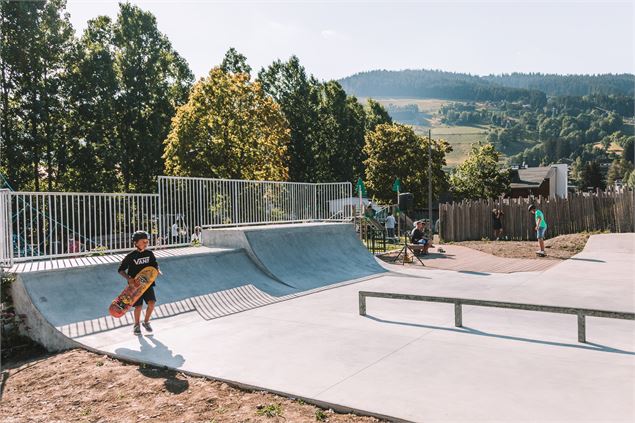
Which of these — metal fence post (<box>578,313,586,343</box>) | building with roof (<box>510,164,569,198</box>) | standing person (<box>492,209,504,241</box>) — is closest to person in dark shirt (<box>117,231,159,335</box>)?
metal fence post (<box>578,313,586,343</box>)

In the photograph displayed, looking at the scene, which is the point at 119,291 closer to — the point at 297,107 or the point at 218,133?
the point at 218,133

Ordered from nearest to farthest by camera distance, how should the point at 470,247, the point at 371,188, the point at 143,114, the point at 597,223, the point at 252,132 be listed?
the point at 470,247
the point at 597,223
the point at 252,132
the point at 143,114
the point at 371,188

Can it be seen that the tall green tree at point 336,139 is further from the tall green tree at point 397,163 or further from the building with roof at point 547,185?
the building with roof at point 547,185

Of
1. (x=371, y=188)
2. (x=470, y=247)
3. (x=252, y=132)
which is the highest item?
(x=252, y=132)

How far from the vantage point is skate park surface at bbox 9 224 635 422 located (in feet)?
16.0

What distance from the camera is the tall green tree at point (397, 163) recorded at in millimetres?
50062

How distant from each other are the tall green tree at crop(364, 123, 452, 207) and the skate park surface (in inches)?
1429

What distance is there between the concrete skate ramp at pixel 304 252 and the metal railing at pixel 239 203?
0.97m

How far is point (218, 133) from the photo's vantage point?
33.3m

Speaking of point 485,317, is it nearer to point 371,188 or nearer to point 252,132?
point 252,132

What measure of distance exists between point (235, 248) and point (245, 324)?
5.04 meters

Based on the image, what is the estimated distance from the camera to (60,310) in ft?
27.1

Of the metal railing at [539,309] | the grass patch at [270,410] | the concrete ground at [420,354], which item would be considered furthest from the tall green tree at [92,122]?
the grass patch at [270,410]

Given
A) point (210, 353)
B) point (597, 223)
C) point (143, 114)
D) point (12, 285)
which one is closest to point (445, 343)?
point (210, 353)
